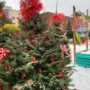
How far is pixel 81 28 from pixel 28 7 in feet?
16.2

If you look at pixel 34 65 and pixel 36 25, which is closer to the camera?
pixel 34 65

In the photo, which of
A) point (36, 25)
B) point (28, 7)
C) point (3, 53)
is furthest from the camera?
point (36, 25)

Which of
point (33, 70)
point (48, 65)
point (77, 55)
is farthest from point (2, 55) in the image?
point (77, 55)

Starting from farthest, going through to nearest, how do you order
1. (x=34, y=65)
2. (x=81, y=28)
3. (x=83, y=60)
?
1. (x=81, y=28)
2. (x=83, y=60)
3. (x=34, y=65)

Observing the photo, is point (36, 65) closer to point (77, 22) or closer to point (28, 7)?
point (28, 7)

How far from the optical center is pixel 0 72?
315cm

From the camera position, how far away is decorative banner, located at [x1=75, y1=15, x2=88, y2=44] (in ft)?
31.0

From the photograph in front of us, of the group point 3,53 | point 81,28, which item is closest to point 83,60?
point 81,28

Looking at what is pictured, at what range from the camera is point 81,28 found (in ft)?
31.3

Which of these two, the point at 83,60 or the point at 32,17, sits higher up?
the point at 32,17

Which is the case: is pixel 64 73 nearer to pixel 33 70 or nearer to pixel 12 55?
pixel 33 70

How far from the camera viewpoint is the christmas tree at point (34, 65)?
3.14 meters

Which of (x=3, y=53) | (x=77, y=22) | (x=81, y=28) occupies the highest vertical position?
(x=77, y=22)

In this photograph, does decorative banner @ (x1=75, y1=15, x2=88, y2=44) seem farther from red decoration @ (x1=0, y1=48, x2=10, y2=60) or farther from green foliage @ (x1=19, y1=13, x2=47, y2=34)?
red decoration @ (x1=0, y1=48, x2=10, y2=60)
